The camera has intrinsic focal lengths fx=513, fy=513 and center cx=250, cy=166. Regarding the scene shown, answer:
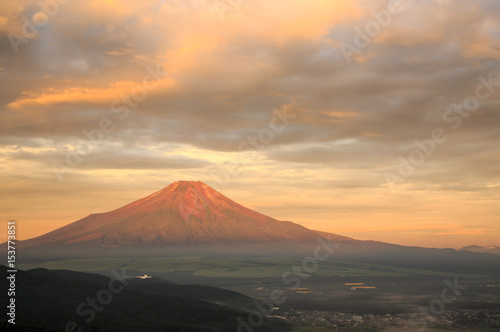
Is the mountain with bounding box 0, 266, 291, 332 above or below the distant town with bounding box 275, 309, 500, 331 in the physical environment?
above

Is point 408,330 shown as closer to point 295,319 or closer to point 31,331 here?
point 295,319

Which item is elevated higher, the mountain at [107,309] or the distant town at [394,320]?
the mountain at [107,309]

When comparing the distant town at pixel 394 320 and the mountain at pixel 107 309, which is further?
the distant town at pixel 394 320

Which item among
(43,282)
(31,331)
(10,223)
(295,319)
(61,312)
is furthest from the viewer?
(295,319)

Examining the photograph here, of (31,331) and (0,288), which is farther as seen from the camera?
(0,288)

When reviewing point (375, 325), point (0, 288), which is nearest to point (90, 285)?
point (0, 288)

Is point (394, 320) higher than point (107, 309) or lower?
lower

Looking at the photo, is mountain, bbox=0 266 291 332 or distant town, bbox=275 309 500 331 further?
distant town, bbox=275 309 500 331

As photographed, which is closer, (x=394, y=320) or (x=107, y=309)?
(x=107, y=309)
